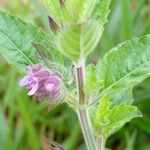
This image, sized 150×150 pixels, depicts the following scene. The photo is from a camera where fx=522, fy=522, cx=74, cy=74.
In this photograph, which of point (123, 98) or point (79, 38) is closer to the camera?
point (79, 38)

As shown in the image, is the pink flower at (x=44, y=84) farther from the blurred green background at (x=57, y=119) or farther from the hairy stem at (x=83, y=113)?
the blurred green background at (x=57, y=119)

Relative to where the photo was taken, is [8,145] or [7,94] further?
[7,94]

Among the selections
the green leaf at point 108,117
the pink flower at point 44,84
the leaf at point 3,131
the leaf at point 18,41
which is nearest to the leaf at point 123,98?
the green leaf at point 108,117

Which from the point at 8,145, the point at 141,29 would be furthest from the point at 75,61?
the point at 141,29

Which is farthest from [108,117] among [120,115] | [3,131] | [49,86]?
[3,131]

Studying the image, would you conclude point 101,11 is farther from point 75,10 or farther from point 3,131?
point 3,131

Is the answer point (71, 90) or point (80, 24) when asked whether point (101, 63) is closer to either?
point (71, 90)

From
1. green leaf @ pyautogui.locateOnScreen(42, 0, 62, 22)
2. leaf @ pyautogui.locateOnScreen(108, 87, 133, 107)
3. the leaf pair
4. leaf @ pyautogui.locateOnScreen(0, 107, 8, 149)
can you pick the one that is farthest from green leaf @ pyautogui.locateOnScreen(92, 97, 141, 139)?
leaf @ pyautogui.locateOnScreen(0, 107, 8, 149)
